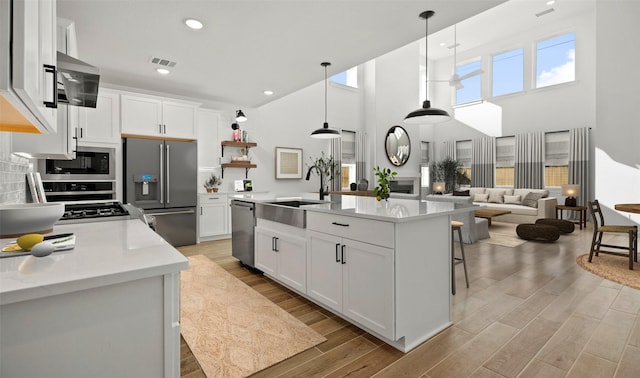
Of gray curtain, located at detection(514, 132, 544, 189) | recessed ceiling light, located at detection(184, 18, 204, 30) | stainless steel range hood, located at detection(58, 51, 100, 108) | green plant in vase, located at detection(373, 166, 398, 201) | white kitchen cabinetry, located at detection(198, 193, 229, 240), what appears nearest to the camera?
stainless steel range hood, located at detection(58, 51, 100, 108)

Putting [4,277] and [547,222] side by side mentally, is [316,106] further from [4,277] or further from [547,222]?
[4,277]

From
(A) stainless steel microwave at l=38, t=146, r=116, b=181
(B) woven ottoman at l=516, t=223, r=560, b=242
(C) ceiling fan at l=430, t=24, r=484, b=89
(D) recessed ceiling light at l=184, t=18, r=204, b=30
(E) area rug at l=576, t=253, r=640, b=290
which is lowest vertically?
(E) area rug at l=576, t=253, r=640, b=290

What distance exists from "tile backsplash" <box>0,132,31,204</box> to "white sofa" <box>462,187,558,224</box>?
21.2 feet

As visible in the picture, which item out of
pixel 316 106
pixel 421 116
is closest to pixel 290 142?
pixel 316 106

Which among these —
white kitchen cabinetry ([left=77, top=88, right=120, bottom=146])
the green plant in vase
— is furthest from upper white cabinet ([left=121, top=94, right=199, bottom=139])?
the green plant in vase

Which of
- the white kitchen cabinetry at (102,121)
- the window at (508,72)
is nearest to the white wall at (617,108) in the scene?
the window at (508,72)

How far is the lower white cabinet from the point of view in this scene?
197cm

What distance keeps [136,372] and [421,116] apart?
127 inches

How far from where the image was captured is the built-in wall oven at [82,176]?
12.8 feet

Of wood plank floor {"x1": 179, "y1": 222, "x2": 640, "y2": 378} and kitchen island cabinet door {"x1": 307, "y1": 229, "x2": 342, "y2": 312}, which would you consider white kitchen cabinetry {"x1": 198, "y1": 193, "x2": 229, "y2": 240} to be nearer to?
wood plank floor {"x1": 179, "y1": 222, "x2": 640, "y2": 378}

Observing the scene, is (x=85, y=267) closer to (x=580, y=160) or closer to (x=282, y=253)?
(x=282, y=253)

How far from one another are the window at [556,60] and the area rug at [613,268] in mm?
5573

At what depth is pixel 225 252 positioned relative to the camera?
4.69 meters

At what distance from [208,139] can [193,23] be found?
3.00 m
